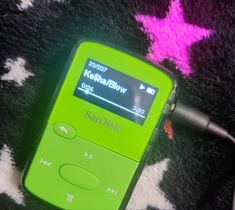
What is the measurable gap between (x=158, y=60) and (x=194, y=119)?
7 cm

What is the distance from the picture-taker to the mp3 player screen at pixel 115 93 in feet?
1.55

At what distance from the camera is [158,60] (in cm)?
49

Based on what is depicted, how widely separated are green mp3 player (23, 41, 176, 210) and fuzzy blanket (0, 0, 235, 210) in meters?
0.02

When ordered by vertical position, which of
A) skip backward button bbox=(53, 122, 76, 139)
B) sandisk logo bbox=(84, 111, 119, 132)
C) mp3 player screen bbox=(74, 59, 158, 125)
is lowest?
skip backward button bbox=(53, 122, 76, 139)

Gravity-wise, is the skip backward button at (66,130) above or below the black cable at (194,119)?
below

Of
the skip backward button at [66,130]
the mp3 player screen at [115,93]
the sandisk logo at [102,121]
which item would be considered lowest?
the skip backward button at [66,130]

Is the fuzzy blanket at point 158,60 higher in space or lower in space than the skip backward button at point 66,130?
higher

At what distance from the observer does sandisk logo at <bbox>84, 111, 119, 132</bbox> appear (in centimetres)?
48

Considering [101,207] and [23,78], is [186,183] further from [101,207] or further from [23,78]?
[23,78]

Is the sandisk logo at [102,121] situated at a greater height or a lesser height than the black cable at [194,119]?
lesser

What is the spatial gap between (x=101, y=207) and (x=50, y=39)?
0.57 ft

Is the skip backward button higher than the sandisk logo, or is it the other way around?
the sandisk logo

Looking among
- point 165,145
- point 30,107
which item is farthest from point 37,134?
point 165,145

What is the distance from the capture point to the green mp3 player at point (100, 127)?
0.47 m
